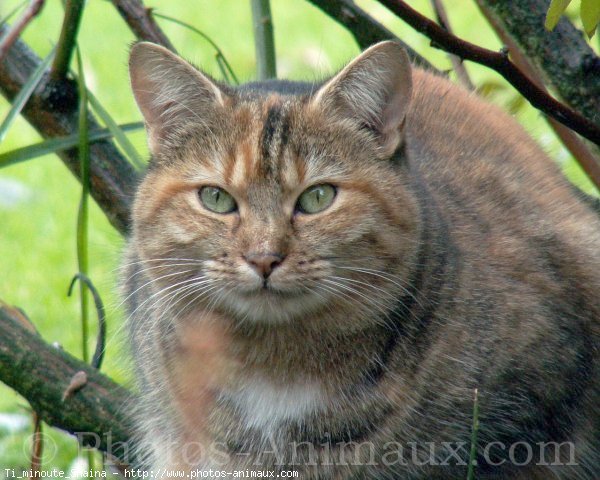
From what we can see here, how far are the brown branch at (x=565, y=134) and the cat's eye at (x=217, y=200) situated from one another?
87cm

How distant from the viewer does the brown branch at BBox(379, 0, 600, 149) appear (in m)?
2.06

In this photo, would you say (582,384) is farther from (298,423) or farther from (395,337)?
(298,423)

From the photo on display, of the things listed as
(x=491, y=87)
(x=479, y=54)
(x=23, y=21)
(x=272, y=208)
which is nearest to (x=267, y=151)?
(x=272, y=208)

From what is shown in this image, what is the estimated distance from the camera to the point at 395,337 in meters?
2.32

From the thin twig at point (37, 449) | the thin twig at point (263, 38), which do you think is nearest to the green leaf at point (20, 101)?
the thin twig at point (263, 38)

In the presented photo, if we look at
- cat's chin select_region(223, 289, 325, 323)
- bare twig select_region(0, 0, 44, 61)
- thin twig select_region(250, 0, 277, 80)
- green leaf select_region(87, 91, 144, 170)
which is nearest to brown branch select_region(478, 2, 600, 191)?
thin twig select_region(250, 0, 277, 80)

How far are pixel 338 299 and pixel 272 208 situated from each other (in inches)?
9.5

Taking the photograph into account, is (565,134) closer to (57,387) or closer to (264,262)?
(264,262)

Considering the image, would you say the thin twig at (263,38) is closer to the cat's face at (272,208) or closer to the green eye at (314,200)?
the cat's face at (272,208)

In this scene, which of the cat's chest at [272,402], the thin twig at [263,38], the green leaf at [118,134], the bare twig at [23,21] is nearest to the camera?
the bare twig at [23,21]

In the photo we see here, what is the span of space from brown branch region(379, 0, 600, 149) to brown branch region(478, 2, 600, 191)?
0.46 meters

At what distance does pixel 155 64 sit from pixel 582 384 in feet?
4.04

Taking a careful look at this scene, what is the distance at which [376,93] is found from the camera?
2.32m

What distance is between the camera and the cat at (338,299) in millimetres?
2205
